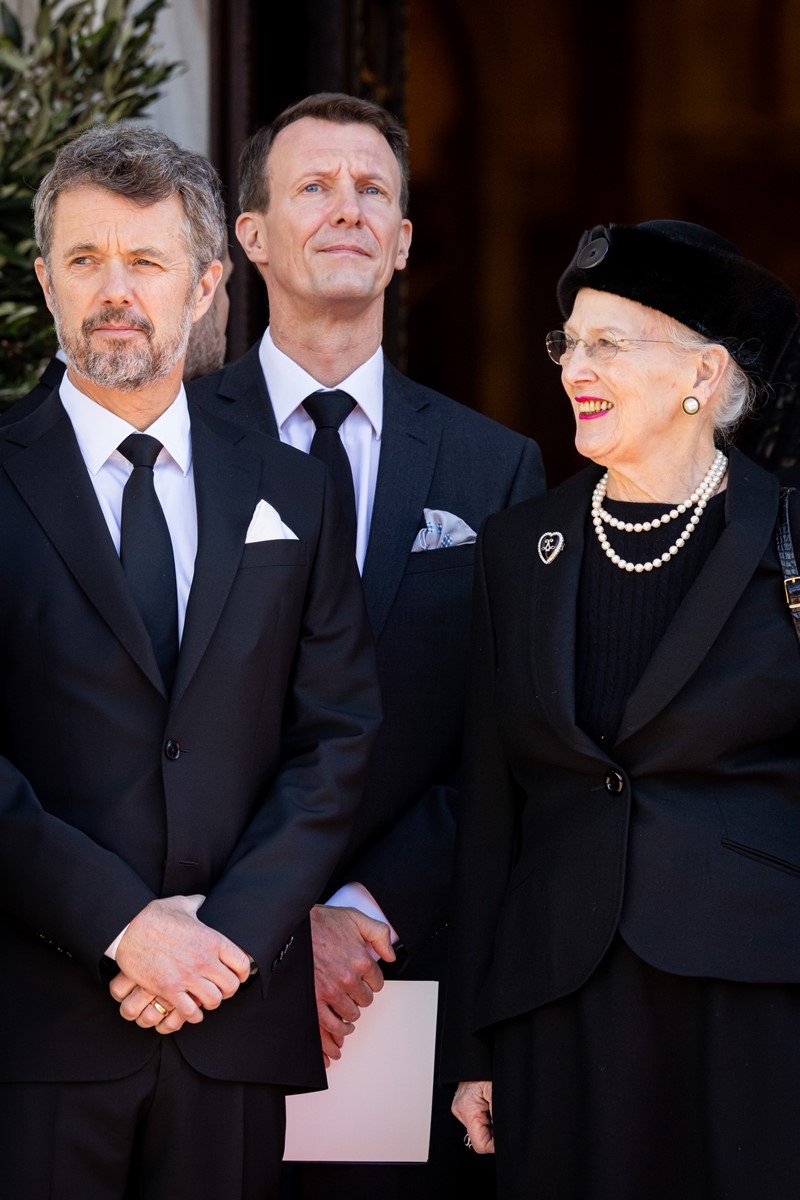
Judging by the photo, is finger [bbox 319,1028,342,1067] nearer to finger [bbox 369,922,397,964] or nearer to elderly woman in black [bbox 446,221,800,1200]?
finger [bbox 369,922,397,964]

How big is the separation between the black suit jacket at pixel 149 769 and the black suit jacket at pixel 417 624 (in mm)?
467

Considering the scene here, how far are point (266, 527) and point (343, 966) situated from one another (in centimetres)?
82

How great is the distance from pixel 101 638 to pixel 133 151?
85 centimetres

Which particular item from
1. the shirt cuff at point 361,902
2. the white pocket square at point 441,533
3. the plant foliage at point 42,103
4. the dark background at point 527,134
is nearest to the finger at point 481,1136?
the shirt cuff at point 361,902

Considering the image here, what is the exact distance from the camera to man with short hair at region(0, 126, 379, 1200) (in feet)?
9.13

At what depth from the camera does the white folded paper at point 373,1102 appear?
3.27m

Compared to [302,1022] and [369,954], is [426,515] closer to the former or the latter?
[369,954]

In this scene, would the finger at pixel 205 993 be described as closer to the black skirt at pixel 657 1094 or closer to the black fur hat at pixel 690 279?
the black skirt at pixel 657 1094

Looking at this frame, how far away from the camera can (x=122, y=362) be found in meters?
3.08

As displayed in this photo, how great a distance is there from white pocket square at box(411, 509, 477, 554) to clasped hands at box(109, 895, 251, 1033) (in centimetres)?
110

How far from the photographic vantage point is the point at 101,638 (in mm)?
2900

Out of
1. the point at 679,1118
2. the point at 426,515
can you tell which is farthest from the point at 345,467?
the point at 679,1118

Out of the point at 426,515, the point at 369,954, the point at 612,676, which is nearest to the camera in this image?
the point at 612,676

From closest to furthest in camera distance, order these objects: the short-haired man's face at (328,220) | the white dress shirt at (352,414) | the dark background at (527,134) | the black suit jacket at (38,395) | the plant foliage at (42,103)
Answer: the black suit jacket at (38,395) < the white dress shirt at (352,414) < the short-haired man's face at (328,220) < the plant foliage at (42,103) < the dark background at (527,134)
